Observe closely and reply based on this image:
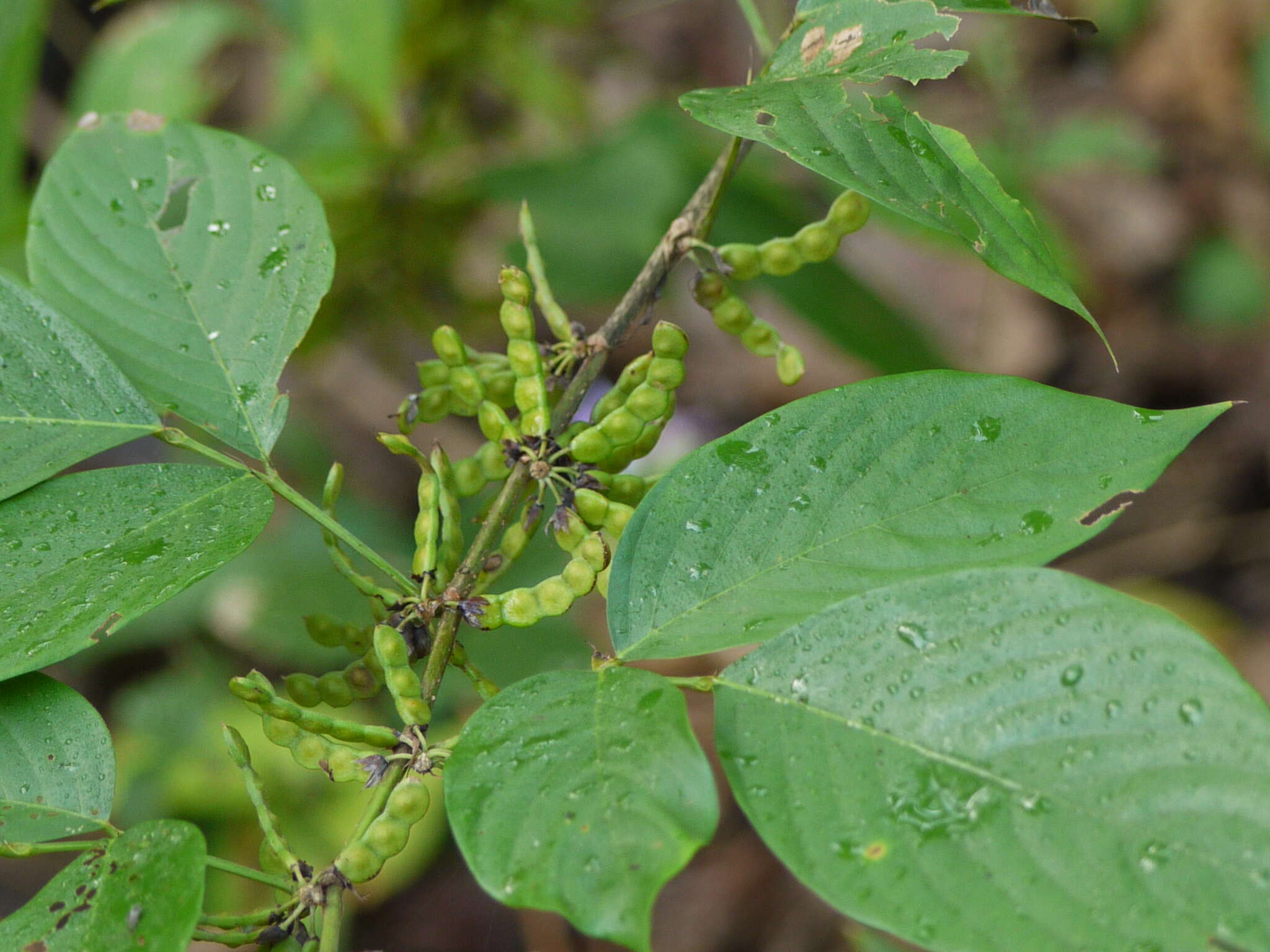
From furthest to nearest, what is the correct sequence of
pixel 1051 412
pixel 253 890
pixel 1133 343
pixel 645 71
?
pixel 645 71 → pixel 1133 343 → pixel 253 890 → pixel 1051 412

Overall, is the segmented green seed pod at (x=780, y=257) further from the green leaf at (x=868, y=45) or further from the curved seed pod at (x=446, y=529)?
the curved seed pod at (x=446, y=529)

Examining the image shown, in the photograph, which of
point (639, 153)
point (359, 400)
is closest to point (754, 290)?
point (639, 153)

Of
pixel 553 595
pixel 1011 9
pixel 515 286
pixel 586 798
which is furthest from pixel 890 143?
pixel 586 798

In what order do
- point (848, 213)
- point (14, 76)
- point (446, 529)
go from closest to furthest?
point (446, 529) < point (848, 213) < point (14, 76)

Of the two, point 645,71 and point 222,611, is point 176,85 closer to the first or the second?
point 222,611

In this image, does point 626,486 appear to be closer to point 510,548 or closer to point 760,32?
point 510,548

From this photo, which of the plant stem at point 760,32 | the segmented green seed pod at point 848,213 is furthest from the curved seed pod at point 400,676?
the plant stem at point 760,32
